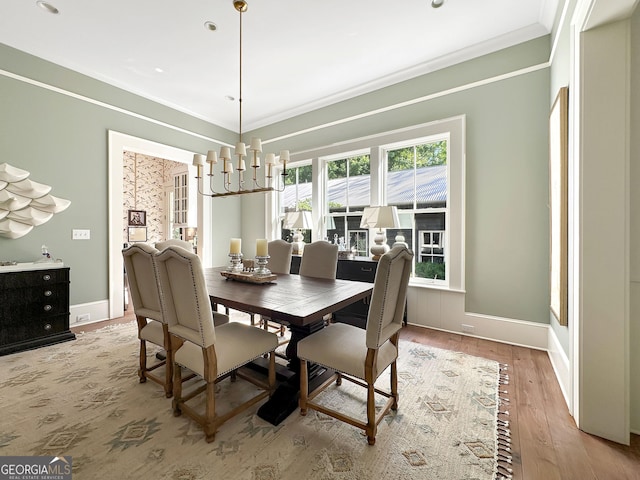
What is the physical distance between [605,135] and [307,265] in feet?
7.82

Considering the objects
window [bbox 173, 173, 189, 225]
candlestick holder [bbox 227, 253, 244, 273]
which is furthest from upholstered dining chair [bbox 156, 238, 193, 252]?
window [bbox 173, 173, 189, 225]

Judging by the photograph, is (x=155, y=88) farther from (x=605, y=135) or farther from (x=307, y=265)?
(x=605, y=135)

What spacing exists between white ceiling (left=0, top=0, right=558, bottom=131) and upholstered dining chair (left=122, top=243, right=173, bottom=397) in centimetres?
220

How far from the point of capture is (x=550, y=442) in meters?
1.61

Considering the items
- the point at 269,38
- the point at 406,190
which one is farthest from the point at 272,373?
Answer: the point at 269,38

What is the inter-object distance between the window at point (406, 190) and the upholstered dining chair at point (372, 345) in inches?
72.9

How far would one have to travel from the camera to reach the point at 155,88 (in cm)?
403

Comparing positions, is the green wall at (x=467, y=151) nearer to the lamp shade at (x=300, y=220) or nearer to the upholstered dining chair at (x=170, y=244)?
the upholstered dining chair at (x=170, y=244)

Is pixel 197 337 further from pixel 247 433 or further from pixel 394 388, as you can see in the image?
pixel 394 388

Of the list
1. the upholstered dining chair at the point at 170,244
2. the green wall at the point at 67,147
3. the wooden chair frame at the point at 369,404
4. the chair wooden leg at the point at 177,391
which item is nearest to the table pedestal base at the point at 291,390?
the wooden chair frame at the point at 369,404

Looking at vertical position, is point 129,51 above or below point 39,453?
above

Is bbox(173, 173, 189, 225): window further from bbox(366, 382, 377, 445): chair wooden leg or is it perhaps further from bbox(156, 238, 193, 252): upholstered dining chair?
bbox(366, 382, 377, 445): chair wooden leg

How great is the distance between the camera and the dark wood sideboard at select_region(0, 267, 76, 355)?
9.06 feet

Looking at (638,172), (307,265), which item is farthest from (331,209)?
(638,172)
